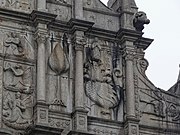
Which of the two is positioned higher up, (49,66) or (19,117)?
(49,66)

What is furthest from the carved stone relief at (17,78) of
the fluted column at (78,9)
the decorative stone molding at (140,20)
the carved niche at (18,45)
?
the decorative stone molding at (140,20)

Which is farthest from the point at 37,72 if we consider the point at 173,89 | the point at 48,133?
the point at 173,89

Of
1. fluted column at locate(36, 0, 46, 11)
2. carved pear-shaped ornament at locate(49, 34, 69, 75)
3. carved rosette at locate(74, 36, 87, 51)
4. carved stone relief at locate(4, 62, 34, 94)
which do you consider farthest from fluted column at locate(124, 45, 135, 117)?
carved stone relief at locate(4, 62, 34, 94)

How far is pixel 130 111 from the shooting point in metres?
18.9

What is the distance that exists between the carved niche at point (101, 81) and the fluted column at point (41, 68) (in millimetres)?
1059

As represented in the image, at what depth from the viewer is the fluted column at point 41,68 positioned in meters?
18.2

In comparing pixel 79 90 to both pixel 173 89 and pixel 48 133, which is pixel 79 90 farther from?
pixel 173 89

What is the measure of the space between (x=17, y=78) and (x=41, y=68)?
56 cm

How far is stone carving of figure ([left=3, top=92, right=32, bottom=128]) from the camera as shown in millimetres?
17859

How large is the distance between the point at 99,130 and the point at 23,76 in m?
2.04

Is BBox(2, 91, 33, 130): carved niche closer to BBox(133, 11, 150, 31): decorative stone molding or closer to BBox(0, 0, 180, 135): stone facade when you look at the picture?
BBox(0, 0, 180, 135): stone facade

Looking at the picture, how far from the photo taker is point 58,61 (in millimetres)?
18891

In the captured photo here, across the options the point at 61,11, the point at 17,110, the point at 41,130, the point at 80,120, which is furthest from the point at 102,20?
the point at 41,130

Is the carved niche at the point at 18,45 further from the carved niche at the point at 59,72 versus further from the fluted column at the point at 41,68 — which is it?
the carved niche at the point at 59,72
